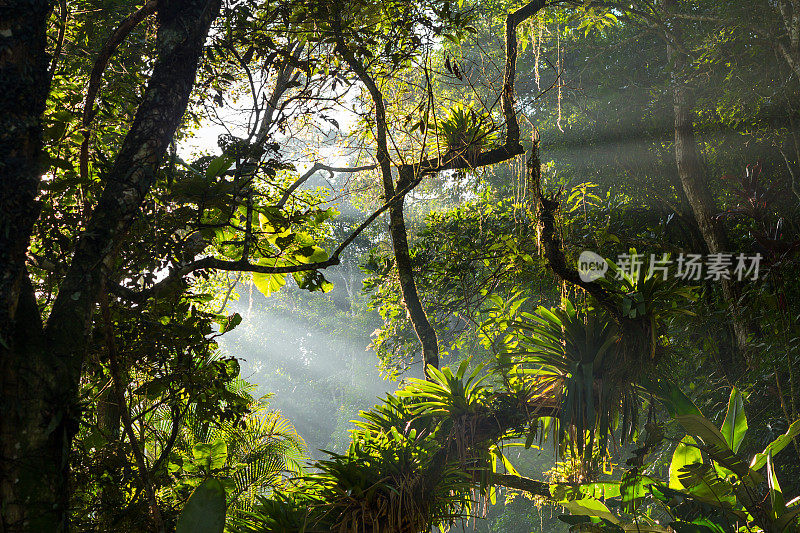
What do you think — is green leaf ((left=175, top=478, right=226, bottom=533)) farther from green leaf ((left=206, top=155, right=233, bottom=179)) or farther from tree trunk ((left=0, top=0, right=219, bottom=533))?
green leaf ((left=206, top=155, right=233, bottom=179))

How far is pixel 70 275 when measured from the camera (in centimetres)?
123

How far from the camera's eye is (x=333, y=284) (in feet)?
9.98

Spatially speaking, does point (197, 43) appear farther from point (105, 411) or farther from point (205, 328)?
point (105, 411)

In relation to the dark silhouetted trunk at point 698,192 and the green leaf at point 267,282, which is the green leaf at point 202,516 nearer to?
the green leaf at point 267,282

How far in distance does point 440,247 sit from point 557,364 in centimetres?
174

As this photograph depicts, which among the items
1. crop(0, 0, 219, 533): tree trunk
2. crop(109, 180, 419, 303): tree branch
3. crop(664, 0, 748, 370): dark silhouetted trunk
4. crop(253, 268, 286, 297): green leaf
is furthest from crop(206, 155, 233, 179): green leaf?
crop(664, 0, 748, 370): dark silhouetted trunk

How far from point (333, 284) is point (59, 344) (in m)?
1.93

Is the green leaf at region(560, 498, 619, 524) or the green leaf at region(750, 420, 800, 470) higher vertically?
the green leaf at region(750, 420, 800, 470)

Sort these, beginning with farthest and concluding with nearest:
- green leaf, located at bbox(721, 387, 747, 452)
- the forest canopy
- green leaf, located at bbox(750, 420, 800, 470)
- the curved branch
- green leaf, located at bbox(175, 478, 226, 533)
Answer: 1. green leaf, located at bbox(721, 387, 747, 452)
2. green leaf, located at bbox(750, 420, 800, 470)
3. the curved branch
4. the forest canopy
5. green leaf, located at bbox(175, 478, 226, 533)

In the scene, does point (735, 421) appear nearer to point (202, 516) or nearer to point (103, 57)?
point (202, 516)

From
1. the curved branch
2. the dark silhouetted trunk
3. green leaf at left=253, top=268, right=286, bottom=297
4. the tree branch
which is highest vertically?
the dark silhouetted trunk

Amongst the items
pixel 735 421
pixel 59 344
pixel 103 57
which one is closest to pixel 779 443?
pixel 735 421

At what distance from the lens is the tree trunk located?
1.04 metres

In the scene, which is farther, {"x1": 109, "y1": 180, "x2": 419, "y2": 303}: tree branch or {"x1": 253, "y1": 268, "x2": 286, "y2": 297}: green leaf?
{"x1": 253, "y1": 268, "x2": 286, "y2": 297}: green leaf
